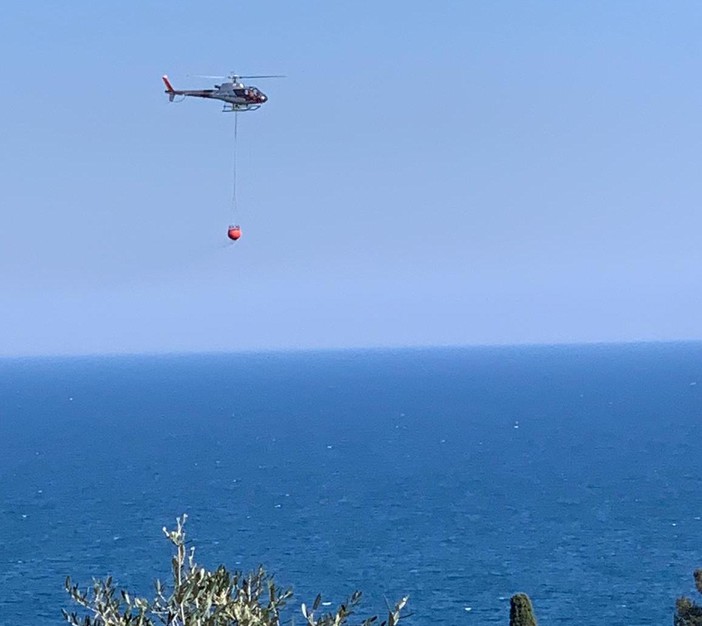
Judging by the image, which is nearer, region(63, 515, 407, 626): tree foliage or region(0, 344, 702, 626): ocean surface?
region(63, 515, 407, 626): tree foliage

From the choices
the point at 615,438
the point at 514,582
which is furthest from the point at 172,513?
the point at 615,438

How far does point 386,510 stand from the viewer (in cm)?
7800

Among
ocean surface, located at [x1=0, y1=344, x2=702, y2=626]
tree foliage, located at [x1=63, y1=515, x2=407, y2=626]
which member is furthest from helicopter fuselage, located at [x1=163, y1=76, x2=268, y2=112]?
ocean surface, located at [x1=0, y1=344, x2=702, y2=626]

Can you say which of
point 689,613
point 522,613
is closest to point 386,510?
point 689,613

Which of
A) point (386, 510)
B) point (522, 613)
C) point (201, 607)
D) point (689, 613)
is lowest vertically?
point (386, 510)

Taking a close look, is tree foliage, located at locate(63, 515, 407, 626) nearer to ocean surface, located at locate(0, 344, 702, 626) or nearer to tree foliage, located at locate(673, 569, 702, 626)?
tree foliage, located at locate(673, 569, 702, 626)

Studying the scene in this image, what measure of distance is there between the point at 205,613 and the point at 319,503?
6979 centimetres

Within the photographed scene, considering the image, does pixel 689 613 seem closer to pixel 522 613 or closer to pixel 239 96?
pixel 522 613

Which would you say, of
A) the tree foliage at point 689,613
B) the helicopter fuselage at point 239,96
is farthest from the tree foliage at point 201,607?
the tree foliage at point 689,613

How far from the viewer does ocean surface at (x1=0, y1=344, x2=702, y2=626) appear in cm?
5494

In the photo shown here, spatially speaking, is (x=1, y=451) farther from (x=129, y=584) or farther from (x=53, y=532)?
(x=129, y=584)

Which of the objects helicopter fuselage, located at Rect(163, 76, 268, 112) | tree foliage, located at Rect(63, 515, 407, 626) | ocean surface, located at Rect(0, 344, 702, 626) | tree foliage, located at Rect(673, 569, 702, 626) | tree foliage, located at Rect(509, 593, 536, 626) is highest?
helicopter fuselage, located at Rect(163, 76, 268, 112)

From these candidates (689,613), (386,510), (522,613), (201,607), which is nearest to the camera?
(201,607)

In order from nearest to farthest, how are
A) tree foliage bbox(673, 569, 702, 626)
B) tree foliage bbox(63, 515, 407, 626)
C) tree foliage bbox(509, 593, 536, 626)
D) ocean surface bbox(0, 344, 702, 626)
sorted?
tree foliage bbox(63, 515, 407, 626), tree foliage bbox(509, 593, 536, 626), tree foliage bbox(673, 569, 702, 626), ocean surface bbox(0, 344, 702, 626)
